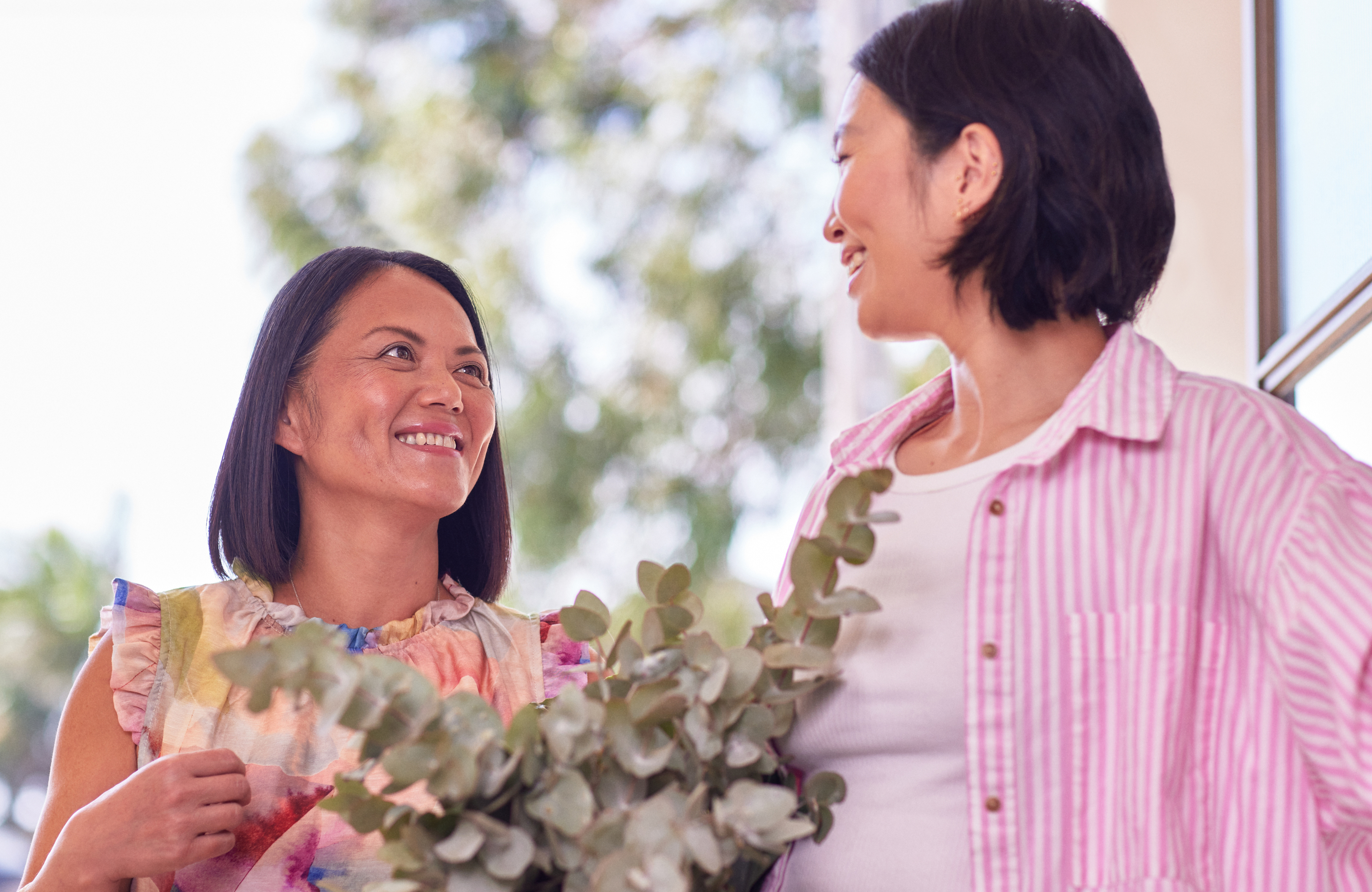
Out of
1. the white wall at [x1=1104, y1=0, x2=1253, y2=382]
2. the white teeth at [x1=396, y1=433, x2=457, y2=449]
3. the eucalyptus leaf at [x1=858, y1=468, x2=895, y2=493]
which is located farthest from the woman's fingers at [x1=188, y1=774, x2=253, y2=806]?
the white wall at [x1=1104, y1=0, x2=1253, y2=382]

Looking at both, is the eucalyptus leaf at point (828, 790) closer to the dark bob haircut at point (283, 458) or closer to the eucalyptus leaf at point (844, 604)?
the eucalyptus leaf at point (844, 604)

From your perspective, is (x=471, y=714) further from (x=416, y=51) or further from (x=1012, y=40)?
(x=416, y=51)

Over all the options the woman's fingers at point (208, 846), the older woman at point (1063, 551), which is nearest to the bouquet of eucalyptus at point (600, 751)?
the older woman at point (1063, 551)

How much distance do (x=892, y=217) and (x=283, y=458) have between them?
0.82 metres

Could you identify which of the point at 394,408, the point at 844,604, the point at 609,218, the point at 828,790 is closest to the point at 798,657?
the point at 844,604

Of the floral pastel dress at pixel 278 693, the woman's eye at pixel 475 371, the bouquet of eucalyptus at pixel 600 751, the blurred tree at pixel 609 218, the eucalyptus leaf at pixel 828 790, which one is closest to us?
the bouquet of eucalyptus at pixel 600 751

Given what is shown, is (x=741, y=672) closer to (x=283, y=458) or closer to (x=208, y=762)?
(x=208, y=762)

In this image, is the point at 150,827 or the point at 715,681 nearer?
the point at 715,681

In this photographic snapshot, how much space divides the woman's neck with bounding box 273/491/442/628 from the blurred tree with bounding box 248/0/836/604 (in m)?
4.72

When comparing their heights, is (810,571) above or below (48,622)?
above

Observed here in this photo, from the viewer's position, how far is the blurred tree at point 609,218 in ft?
20.7

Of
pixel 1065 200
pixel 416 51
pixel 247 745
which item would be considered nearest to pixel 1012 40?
pixel 1065 200

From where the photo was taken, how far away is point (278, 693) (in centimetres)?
131

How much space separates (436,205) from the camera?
6.45 meters
